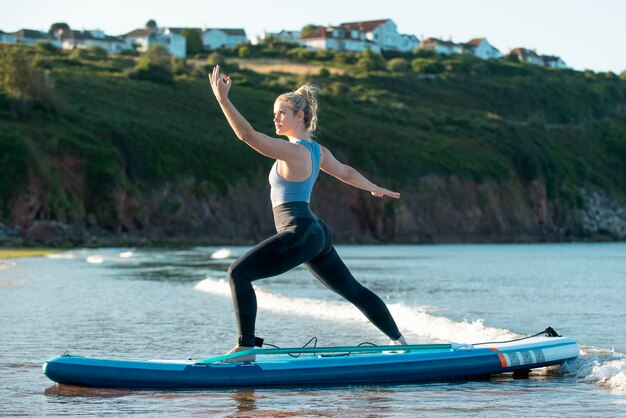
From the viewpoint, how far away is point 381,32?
167m

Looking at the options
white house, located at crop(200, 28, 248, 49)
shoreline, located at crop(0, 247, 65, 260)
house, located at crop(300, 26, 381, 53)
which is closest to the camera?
shoreline, located at crop(0, 247, 65, 260)

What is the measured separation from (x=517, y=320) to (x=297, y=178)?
30.9 feet

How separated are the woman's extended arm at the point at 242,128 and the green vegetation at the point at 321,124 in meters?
61.7

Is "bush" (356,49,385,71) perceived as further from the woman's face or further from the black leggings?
the black leggings

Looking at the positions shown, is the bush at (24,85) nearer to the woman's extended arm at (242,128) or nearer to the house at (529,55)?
the woman's extended arm at (242,128)

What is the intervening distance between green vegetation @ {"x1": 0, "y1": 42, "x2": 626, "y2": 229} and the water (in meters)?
40.6

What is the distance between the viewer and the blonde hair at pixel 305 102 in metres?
9.95

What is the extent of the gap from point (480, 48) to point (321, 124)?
294 ft

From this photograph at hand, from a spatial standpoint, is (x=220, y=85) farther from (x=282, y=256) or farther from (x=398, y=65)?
(x=398, y=65)

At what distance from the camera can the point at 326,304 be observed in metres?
20.2

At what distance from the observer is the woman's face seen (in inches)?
393

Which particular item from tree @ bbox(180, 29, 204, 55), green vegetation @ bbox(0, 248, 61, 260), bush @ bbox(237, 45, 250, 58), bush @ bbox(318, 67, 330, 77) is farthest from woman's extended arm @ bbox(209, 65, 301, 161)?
tree @ bbox(180, 29, 204, 55)

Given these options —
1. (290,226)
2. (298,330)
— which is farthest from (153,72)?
(290,226)

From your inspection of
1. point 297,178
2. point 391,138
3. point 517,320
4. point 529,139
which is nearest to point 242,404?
point 297,178
